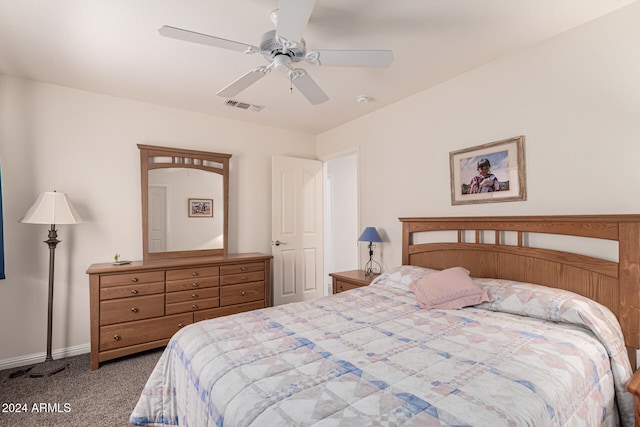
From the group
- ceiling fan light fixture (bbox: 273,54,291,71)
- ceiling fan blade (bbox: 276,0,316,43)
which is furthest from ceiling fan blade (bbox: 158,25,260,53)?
ceiling fan blade (bbox: 276,0,316,43)

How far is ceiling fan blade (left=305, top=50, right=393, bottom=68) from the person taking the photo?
172 centimetres

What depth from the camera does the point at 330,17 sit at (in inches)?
75.6

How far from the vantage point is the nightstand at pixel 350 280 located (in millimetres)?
3113

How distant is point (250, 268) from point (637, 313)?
3.13 m

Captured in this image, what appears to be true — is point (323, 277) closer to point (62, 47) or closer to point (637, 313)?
point (637, 313)

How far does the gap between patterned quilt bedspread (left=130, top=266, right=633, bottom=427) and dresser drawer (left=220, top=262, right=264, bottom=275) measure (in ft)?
4.70

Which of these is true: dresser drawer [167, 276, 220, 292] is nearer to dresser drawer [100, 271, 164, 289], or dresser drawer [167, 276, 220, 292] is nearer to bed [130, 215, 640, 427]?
dresser drawer [100, 271, 164, 289]

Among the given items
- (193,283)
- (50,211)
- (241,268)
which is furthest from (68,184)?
(241,268)

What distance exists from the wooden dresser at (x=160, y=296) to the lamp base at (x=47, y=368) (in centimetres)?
32

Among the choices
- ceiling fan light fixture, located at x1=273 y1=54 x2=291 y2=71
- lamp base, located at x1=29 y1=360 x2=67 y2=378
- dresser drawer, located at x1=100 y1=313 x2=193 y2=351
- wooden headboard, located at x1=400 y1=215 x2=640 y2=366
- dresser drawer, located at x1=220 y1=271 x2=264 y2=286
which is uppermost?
ceiling fan light fixture, located at x1=273 y1=54 x2=291 y2=71

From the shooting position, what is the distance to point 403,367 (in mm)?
1279

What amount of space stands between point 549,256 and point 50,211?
153 inches

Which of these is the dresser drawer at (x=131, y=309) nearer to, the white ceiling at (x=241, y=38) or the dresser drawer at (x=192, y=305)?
the dresser drawer at (x=192, y=305)

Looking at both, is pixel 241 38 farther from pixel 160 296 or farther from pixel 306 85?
pixel 160 296
